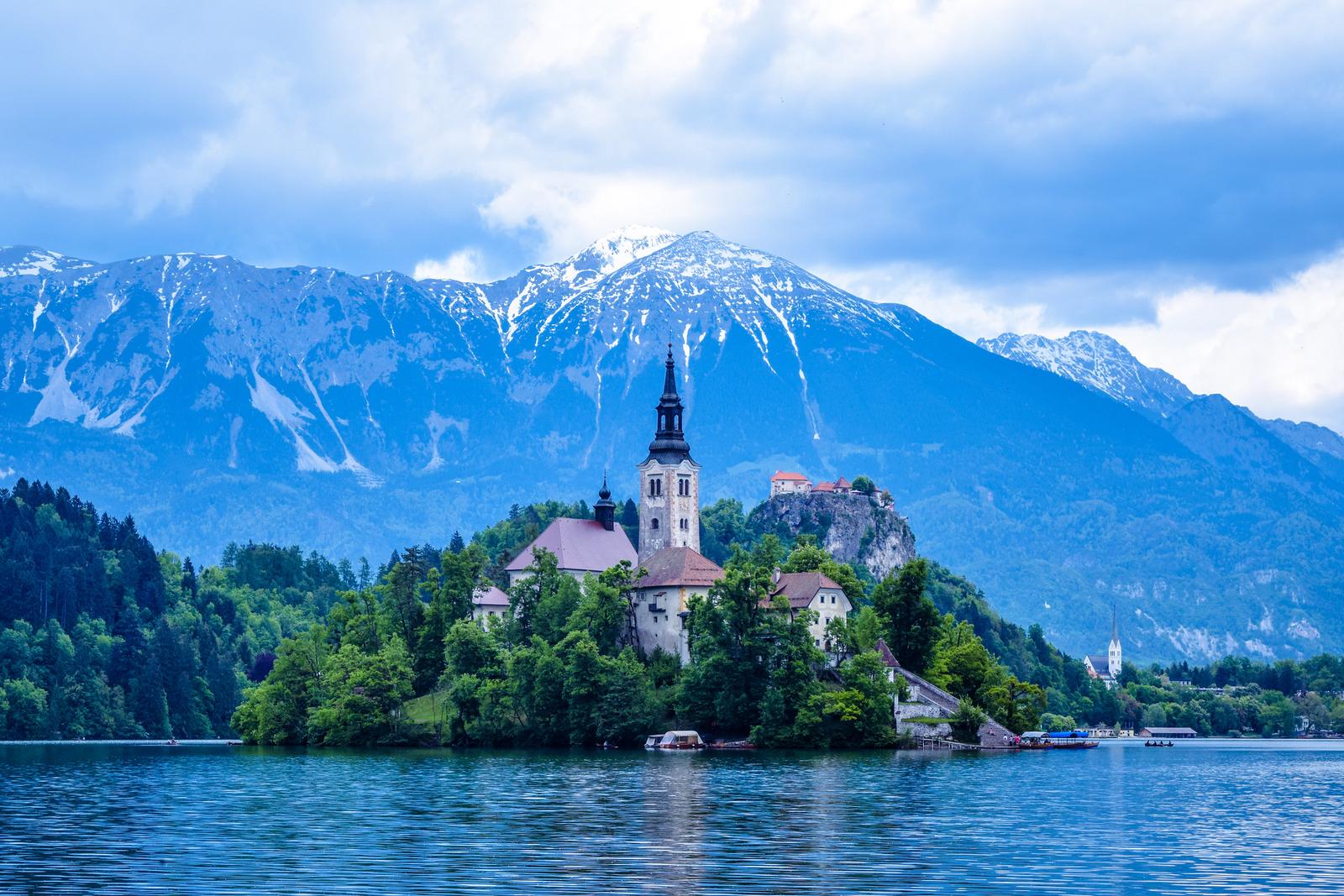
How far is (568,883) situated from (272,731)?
109881 millimetres

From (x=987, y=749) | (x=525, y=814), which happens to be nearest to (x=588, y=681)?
(x=987, y=749)

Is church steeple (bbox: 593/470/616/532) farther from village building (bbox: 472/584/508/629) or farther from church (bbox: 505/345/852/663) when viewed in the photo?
village building (bbox: 472/584/508/629)

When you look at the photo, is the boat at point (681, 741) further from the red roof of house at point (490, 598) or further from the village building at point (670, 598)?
the red roof of house at point (490, 598)

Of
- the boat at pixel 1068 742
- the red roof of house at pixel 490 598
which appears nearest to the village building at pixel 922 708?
the boat at pixel 1068 742

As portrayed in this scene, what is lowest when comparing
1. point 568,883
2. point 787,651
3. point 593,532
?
point 568,883

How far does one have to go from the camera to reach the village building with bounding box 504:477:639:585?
568ft

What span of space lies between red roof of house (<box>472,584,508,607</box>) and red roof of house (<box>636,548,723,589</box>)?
15.8 meters

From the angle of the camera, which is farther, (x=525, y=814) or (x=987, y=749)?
(x=987, y=749)

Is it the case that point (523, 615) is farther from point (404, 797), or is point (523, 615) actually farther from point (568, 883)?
point (568, 883)

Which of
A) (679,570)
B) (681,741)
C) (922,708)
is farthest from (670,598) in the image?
(922,708)

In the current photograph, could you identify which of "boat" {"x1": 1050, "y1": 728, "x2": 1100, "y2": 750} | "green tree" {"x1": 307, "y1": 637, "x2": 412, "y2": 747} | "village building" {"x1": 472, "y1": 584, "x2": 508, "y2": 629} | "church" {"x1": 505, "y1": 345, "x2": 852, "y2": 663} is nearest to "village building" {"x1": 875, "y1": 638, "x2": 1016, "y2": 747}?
"church" {"x1": 505, "y1": 345, "x2": 852, "y2": 663}

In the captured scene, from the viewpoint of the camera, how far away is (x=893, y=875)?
2109 inches

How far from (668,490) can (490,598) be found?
2351cm

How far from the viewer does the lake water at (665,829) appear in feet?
173
